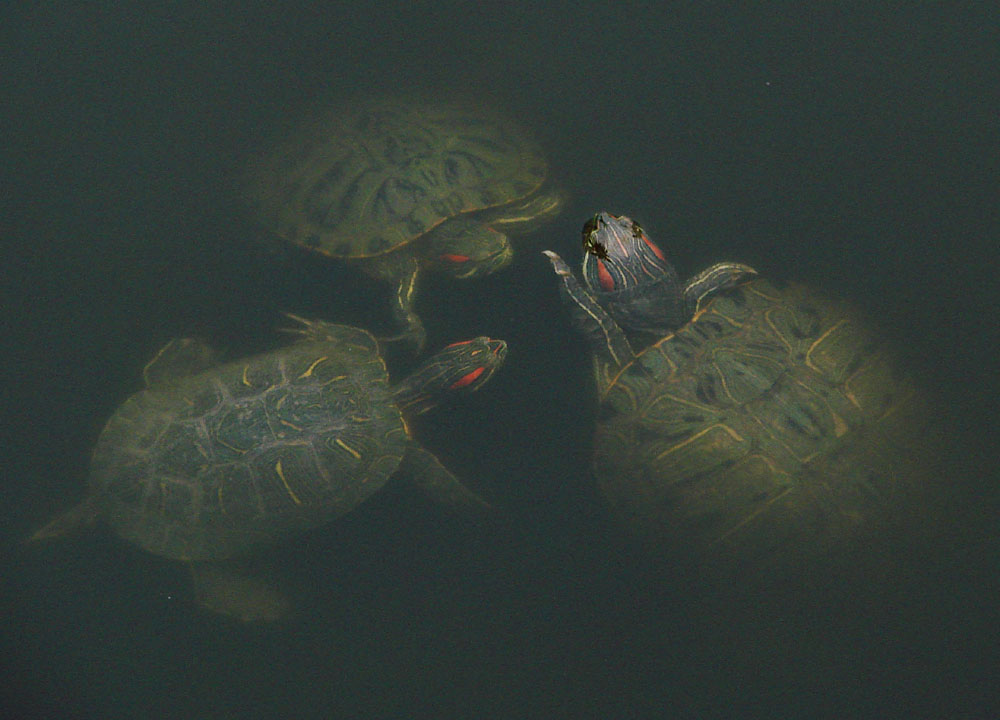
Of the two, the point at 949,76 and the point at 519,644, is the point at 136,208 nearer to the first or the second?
the point at 519,644

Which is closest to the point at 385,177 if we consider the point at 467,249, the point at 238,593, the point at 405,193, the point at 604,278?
the point at 405,193

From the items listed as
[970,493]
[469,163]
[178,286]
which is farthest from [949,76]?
[178,286]

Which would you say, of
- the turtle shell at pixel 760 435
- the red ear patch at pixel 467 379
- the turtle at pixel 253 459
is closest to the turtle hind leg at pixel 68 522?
the turtle at pixel 253 459

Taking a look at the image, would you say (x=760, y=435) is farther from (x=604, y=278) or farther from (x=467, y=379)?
(x=467, y=379)

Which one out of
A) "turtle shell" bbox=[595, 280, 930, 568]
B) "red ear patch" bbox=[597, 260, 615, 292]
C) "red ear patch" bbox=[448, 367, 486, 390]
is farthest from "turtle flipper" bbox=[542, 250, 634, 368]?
"red ear patch" bbox=[448, 367, 486, 390]

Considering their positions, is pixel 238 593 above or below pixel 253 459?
below

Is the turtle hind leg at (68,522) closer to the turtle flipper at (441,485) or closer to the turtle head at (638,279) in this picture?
the turtle flipper at (441,485)
